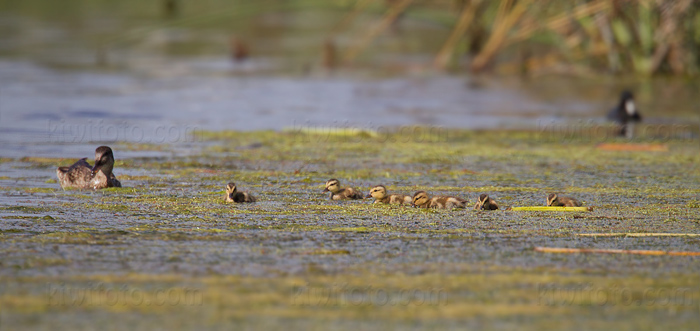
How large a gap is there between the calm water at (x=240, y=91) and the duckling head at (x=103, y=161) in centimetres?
184

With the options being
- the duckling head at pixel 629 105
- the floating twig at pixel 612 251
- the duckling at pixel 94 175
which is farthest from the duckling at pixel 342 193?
the duckling head at pixel 629 105

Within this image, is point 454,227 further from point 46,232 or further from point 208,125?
point 208,125

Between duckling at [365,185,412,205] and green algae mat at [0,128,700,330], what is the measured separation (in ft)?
0.24

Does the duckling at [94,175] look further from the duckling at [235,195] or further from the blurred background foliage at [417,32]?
the blurred background foliage at [417,32]

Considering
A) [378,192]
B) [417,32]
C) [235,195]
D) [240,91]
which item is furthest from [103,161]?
[417,32]

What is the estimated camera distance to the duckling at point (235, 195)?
596 cm

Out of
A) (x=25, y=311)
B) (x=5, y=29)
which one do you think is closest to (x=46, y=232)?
(x=25, y=311)

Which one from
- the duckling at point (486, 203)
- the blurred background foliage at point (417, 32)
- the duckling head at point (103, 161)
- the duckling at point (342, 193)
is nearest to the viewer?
the duckling at point (486, 203)

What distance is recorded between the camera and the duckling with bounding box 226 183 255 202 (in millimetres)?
5957

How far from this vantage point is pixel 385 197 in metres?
6.18

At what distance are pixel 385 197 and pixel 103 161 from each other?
1672 mm

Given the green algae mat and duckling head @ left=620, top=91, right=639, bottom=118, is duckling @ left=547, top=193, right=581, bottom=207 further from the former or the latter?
duckling head @ left=620, top=91, right=639, bottom=118

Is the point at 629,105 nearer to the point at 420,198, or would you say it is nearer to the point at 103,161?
the point at 420,198

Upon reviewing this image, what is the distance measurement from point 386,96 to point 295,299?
9.78 metres
